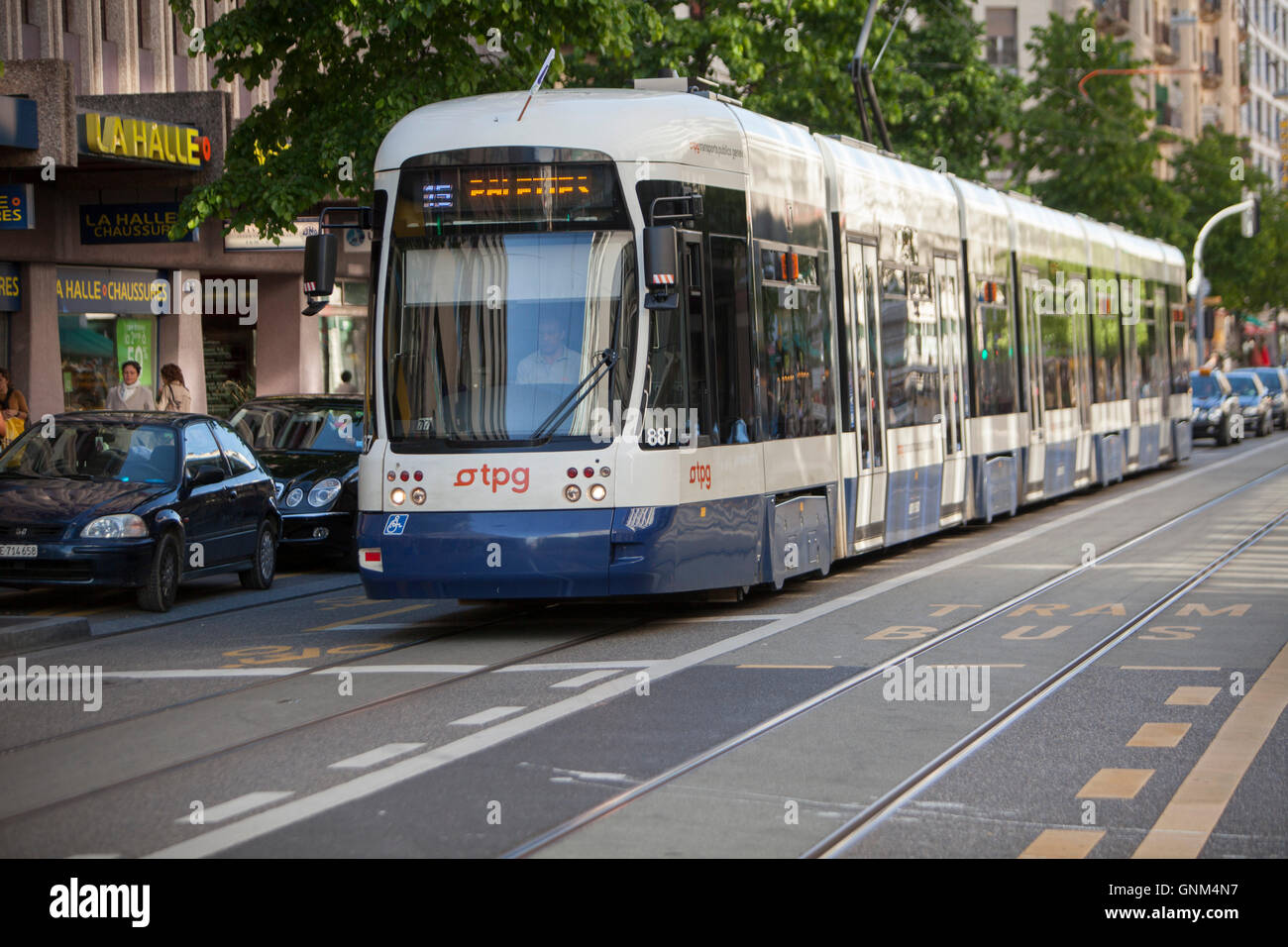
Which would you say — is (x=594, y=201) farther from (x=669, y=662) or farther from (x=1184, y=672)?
(x=1184, y=672)

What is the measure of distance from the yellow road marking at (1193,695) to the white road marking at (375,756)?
3604 millimetres

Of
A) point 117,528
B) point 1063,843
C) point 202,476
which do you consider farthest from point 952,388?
point 1063,843

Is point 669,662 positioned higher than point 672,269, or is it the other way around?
point 672,269

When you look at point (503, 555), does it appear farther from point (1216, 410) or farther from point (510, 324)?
point (1216, 410)

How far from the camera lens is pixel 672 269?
463 inches

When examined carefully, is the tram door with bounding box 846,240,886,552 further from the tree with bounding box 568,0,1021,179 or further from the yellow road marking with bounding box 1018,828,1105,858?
→ the tree with bounding box 568,0,1021,179

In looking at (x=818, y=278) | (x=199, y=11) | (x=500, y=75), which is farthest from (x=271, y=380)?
(x=818, y=278)

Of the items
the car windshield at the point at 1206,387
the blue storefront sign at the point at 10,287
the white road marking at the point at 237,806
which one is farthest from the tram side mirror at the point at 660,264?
the car windshield at the point at 1206,387

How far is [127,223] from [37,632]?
40.6ft

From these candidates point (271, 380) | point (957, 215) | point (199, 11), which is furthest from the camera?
point (271, 380)

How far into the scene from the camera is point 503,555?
11.9 m

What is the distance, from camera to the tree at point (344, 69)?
19.8 meters

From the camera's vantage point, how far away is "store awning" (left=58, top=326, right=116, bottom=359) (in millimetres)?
25344

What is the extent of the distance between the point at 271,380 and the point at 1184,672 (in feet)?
74.8
